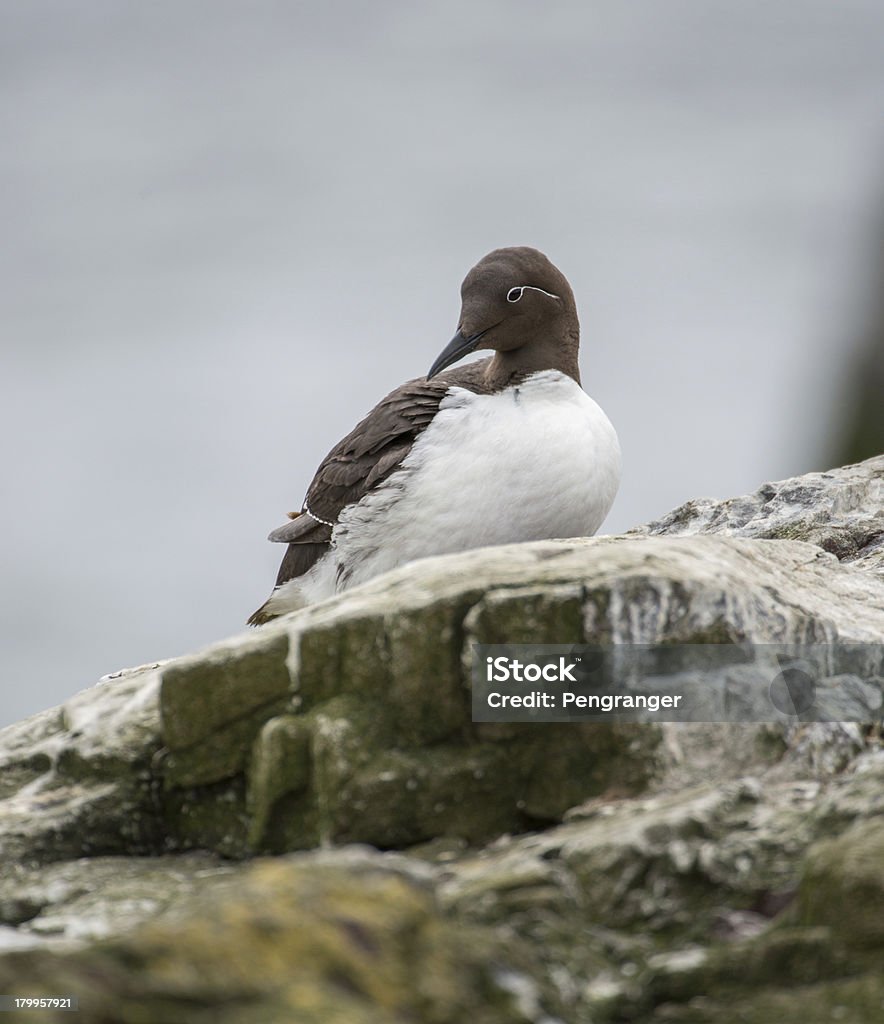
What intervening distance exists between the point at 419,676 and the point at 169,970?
2498 millimetres

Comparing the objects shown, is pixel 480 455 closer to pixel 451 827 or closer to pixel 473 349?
pixel 473 349

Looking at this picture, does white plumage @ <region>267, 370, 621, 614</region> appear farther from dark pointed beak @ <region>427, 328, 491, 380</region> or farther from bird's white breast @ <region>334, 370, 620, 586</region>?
dark pointed beak @ <region>427, 328, 491, 380</region>

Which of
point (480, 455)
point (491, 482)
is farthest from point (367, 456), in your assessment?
point (491, 482)

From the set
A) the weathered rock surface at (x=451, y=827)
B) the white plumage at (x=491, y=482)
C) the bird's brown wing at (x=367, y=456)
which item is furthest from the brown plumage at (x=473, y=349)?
the weathered rock surface at (x=451, y=827)

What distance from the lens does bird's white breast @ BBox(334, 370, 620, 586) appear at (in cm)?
870

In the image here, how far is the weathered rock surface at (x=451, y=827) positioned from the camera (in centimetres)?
338

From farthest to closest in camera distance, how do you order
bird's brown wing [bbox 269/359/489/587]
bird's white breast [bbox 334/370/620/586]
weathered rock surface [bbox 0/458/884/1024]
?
bird's brown wing [bbox 269/359/489/587] → bird's white breast [bbox 334/370/620/586] → weathered rock surface [bbox 0/458/884/1024]

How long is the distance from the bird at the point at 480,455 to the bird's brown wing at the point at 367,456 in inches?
0.4

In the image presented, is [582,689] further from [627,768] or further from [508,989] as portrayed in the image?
[508,989]

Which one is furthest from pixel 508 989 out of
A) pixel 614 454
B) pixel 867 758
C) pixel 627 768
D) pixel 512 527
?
pixel 614 454

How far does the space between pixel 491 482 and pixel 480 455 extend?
0.67 ft

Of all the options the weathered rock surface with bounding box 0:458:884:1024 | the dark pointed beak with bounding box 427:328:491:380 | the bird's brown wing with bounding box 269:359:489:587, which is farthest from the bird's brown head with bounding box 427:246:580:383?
the weathered rock surface with bounding box 0:458:884:1024

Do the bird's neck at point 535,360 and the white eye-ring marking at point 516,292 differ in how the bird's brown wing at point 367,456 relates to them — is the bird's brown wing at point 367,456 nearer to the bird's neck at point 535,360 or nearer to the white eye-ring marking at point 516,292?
the bird's neck at point 535,360

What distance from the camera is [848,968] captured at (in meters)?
3.96
